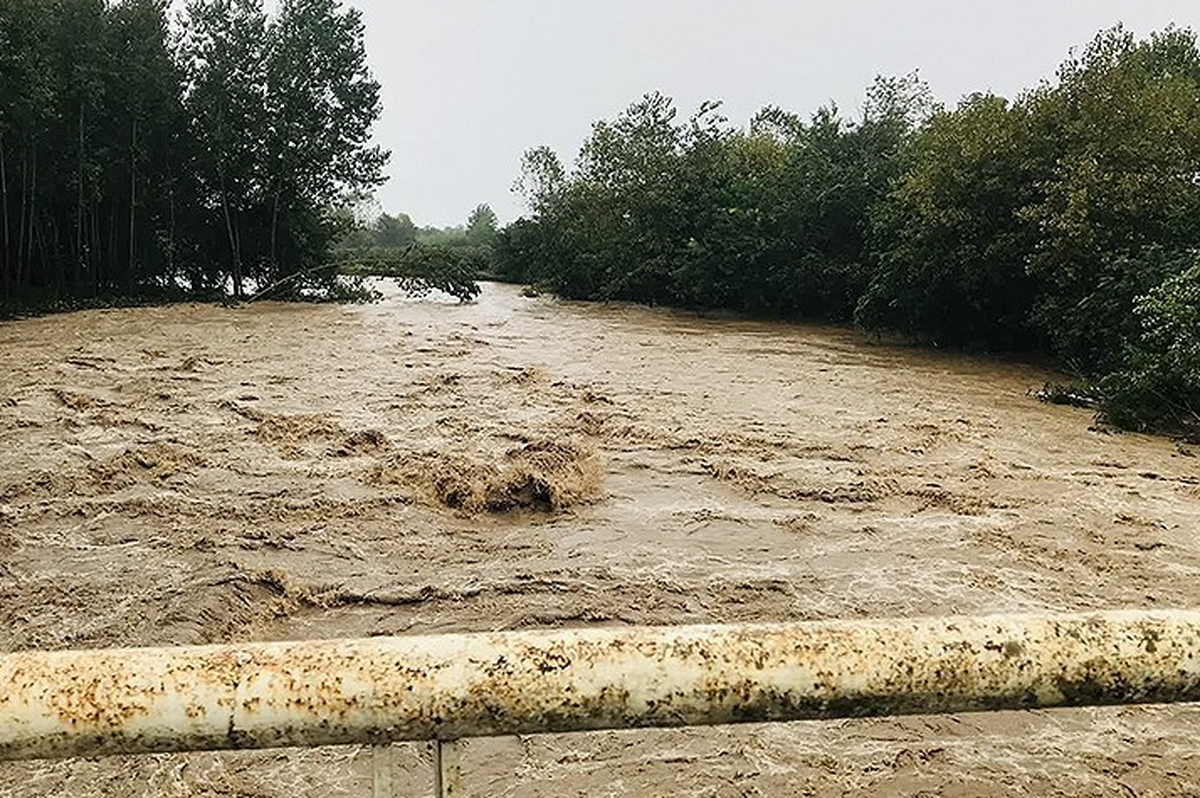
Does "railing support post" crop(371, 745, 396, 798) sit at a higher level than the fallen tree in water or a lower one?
lower

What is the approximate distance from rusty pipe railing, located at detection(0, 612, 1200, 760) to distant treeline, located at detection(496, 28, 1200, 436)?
405 inches

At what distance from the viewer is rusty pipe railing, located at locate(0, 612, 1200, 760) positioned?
3.03 ft

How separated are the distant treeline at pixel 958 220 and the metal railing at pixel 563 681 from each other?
33.7 ft

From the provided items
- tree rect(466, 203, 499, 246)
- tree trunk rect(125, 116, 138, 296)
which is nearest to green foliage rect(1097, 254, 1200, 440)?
tree trunk rect(125, 116, 138, 296)

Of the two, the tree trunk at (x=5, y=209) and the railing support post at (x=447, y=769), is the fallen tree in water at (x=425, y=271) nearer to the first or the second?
the tree trunk at (x=5, y=209)

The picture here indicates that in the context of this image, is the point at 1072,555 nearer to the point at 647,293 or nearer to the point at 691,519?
the point at 691,519

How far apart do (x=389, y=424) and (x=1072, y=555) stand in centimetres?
590

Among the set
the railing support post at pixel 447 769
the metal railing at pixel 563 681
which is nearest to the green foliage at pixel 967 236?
the metal railing at pixel 563 681

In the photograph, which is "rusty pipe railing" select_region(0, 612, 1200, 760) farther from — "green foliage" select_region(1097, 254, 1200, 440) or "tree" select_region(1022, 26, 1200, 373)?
→ "tree" select_region(1022, 26, 1200, 373)

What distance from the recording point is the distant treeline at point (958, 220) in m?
13.0

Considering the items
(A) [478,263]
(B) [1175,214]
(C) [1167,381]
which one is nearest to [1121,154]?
(B) [1175,214]

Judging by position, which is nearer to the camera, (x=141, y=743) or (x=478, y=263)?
(x=141, y=743)

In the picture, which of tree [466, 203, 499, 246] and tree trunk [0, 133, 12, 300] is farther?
tree [466, 203, 499, 246]

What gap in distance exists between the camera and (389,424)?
950cm
